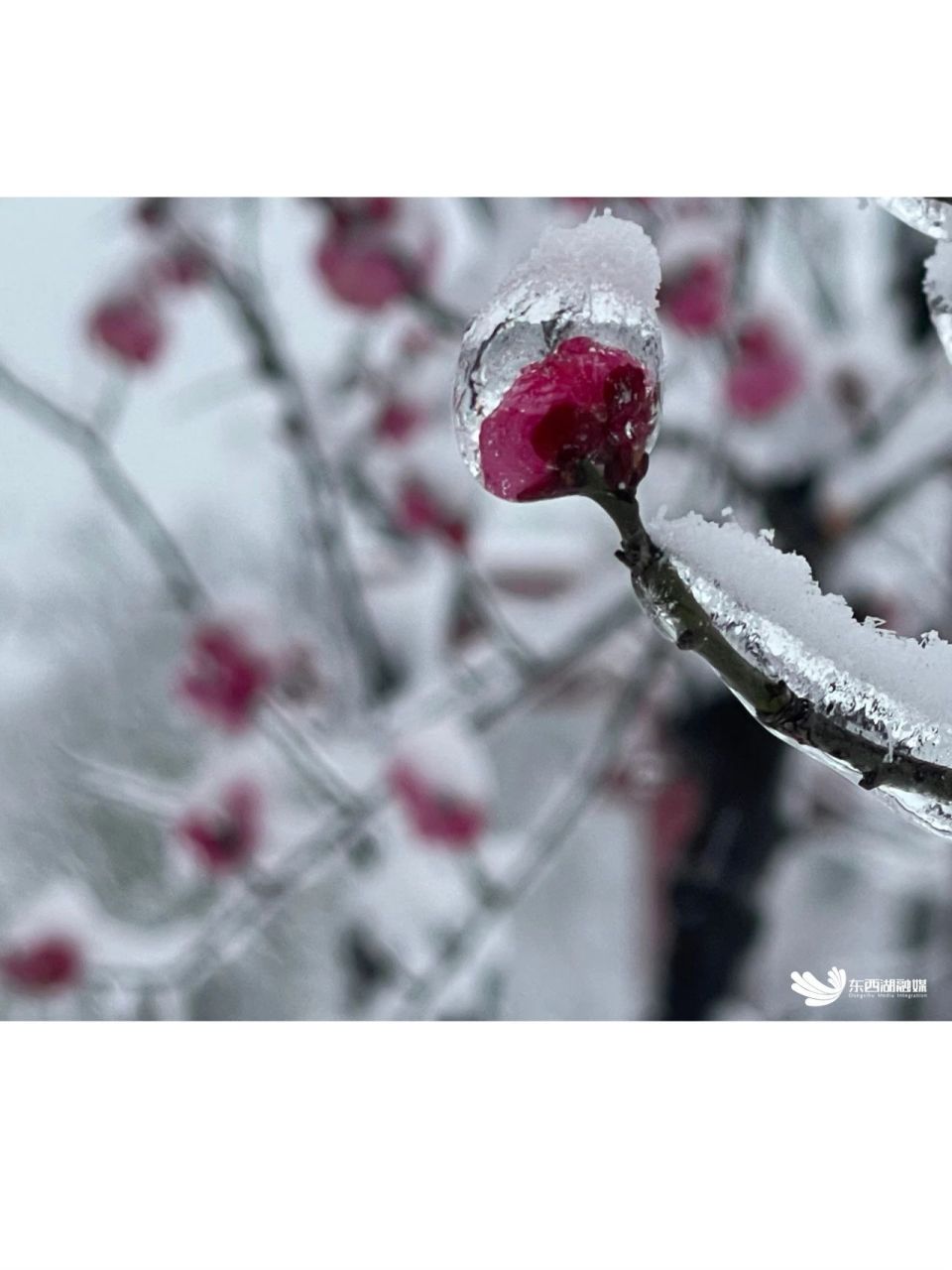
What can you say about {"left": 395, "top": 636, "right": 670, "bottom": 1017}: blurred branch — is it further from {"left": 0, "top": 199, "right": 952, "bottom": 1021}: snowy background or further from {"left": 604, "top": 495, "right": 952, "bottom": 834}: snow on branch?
{"left": 604, "top": 495, "right": 952, "bottom": 834}: snow on branch

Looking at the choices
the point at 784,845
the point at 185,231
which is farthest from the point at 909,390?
the point at 185,231

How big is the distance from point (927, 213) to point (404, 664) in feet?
2.83

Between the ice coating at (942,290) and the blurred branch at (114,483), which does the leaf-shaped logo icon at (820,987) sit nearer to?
the blurred branch at (114,483)

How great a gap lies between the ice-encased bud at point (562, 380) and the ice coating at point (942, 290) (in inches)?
5.5

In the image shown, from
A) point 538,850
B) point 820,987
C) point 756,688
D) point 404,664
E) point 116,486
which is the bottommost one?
point 820,987

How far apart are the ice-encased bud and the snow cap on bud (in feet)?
3.02

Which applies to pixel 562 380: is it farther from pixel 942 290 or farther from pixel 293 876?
pixel 293 876

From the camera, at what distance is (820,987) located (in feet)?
3.82

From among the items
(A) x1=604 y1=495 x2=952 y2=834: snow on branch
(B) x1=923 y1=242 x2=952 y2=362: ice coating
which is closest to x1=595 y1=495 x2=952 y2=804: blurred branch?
(A) x1=604 y1=495 x2=952 y2=834: snow on branch

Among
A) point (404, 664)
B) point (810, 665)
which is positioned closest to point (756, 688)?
point (810, 665)

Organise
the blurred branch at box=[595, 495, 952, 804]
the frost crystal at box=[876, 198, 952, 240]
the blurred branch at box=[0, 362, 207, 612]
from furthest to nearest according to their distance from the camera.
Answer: the blurred branch at box=[0, 362, 207, 612] → the frost crystal at box=[876, 198, 952, 240] → the blurred branch at box=[595, 495, 952, 804]

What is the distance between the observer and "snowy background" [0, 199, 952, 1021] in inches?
45.8
